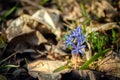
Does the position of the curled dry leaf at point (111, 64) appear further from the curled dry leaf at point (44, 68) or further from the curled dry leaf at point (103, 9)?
the curled dry leaf at point (103, 9)

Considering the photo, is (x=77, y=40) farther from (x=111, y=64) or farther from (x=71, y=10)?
(x=71, y=10)

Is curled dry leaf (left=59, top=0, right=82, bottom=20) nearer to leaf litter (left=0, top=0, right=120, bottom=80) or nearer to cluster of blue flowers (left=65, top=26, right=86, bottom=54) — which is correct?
leaf litter (left=0, top=0, right=120, bottom=80)

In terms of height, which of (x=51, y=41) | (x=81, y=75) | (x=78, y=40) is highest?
(x=78, y=40)

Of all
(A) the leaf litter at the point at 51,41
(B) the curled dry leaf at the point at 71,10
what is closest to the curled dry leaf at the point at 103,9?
(A) the leaf litter at the point at 51,41

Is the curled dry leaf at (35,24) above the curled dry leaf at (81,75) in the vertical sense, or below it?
above

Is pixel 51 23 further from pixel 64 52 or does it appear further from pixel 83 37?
pixel 83 37

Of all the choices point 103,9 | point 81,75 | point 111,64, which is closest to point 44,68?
point 81,75

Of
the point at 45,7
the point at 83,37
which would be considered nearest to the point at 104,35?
the point at 83,37

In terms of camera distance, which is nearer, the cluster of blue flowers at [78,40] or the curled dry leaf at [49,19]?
the cluster of blue flowers at [78,40]
